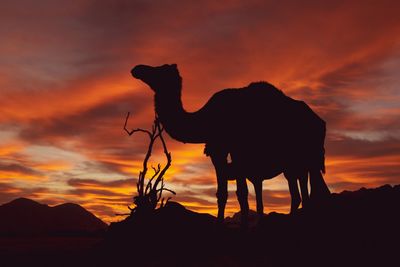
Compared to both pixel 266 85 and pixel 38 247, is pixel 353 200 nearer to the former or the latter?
pixel 266 85

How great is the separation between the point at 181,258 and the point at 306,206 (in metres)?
6.12

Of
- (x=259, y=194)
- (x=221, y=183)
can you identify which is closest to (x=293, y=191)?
(x=259, y=194)

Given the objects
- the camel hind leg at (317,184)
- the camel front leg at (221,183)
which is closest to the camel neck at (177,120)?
the camel front leg at (221,183)

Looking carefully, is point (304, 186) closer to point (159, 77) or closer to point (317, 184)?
point (317, 184)

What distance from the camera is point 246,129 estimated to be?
1725 cm

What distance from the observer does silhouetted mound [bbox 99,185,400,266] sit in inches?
548

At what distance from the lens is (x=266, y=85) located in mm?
18594

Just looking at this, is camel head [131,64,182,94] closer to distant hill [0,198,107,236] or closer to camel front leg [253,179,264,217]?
Result: camel front leg [253,179,264,217]

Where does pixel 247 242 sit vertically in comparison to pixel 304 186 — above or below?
below

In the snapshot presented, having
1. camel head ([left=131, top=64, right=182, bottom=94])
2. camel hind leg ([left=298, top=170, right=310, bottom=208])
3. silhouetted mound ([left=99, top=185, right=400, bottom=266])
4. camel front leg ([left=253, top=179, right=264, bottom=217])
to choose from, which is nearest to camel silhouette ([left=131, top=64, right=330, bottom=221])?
camel head ([left=131, top=64, right=182, bottom=94])

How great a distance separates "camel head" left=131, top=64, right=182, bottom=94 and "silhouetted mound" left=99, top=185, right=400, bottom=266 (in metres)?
4.06

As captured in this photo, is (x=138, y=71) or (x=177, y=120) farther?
(x=138, y=71)

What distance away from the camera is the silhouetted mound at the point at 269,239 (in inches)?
548

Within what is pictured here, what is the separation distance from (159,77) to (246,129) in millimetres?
3470
